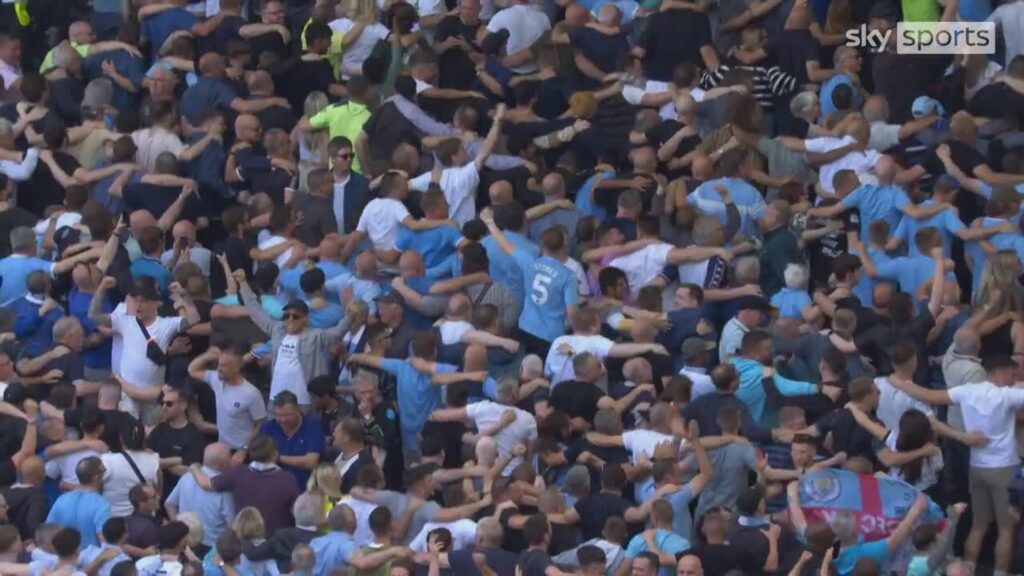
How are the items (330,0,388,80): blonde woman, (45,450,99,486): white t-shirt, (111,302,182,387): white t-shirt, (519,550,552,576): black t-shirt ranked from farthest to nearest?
(330,0,388,80): blonde woman
(111,302,182,387): white t-shirt
(45,450,99,486): white t-shirt
(519,550,552,576): black t-shirt

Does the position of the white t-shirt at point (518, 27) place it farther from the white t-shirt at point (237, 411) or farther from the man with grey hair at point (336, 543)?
the man with grey hair at point (336, 543)

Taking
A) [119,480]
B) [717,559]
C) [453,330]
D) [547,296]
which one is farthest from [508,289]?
[717,559]

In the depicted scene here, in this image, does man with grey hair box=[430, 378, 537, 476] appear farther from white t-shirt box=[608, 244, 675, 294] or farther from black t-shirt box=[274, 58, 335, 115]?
black t-shirt box=[274, 58, 335, 115]

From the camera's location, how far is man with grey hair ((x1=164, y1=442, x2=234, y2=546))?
19.7 m

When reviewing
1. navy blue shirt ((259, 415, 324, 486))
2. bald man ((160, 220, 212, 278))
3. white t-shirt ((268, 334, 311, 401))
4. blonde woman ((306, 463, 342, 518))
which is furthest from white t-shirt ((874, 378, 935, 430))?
bald man ((160, 220, 212, 278))

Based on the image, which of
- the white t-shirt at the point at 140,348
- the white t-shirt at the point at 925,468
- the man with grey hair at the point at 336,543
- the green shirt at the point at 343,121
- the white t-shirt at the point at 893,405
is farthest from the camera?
the green shirt at the point at 343,121

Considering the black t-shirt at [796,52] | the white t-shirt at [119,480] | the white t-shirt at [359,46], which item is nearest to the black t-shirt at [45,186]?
the white t-shirt at [359,46]

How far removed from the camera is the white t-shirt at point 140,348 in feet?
70.0

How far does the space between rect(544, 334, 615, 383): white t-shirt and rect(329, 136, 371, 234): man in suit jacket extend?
2761mm

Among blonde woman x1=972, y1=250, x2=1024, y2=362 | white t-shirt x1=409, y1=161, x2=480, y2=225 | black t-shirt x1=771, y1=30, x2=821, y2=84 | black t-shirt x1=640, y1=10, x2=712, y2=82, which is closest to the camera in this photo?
blonde woman x1=972, y1=250, x2=1024, y2=362

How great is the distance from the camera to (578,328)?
68.5 feet

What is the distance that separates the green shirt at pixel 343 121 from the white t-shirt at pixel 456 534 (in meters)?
5.28

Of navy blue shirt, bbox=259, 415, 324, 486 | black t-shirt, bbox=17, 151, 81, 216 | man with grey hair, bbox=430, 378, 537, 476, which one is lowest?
black t-shirt, bbox=17, 151, 81, 216

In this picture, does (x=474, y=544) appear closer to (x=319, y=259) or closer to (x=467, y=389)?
(x=467, y=389)
